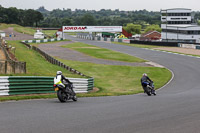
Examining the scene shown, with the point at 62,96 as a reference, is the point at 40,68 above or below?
below

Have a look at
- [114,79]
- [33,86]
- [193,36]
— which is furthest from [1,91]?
[193,36]

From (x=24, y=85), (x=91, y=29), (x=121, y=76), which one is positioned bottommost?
(x=121, y=76)

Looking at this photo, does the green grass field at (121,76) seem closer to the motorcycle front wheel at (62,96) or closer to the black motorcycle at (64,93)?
the black motorcycle at (64,93)

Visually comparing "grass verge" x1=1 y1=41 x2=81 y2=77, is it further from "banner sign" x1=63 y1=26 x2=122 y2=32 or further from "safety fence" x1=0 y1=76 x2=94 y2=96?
"banner sign" x1=63 y1=26 x2=122 y2=32

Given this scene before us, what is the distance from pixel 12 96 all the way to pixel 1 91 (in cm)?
57

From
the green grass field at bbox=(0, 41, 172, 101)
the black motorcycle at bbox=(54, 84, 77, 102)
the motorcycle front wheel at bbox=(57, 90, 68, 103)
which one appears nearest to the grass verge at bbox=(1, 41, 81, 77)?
the green grass field at bbox=(0, 41, 172, 101)

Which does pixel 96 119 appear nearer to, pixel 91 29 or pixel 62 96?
pixel 62 96

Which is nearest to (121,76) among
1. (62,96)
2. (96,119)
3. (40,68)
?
(40,68)

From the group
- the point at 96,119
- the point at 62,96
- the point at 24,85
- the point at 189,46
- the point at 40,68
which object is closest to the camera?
the point at 96,119

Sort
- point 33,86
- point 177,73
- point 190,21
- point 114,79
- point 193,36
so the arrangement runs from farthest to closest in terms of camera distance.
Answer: point 190,21 < point 193,36 < point 177,73 < point 114,79 < point 33,86

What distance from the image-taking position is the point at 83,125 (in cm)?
1017

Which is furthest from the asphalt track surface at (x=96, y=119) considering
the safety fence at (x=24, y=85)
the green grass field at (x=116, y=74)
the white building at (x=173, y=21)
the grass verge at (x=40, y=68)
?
the white building at (x=173, y=21)

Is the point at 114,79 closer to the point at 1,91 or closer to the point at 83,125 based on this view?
the point at 1,91

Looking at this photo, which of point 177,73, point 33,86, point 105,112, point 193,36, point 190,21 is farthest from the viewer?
point 190,21
